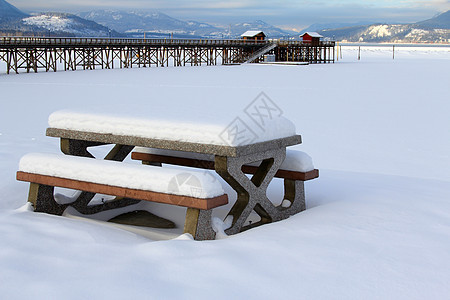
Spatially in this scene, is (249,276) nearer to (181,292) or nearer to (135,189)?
(181,292)

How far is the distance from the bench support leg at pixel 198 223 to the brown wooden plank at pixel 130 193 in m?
0.12

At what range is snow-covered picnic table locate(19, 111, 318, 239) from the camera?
4.83 meters

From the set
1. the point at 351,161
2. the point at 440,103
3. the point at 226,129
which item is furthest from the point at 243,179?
the point at 440,103

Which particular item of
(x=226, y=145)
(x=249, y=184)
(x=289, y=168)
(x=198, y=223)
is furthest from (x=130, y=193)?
(x=289, y=168)

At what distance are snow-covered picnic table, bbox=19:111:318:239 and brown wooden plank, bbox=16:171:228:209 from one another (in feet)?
1.40

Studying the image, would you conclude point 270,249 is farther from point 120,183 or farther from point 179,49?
point 179,49

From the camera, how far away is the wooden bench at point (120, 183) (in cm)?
457

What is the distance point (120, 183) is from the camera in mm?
4902

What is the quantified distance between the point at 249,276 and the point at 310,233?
3.53 feet

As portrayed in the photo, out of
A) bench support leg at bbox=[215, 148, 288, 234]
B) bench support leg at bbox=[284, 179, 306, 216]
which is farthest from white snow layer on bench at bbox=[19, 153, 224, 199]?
bench support leg at bbox=[284, 179, 306, 216]

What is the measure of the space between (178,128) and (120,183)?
0.66 metres

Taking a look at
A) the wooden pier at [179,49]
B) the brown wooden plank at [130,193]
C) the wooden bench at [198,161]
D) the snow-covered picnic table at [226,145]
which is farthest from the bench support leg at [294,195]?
the wooden pier at [179,49]

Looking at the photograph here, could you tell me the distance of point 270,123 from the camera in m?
5.21

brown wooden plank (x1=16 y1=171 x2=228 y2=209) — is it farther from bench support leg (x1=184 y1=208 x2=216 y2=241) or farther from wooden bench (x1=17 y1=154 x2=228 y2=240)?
bench support leg (x1=184 y1=208 x2=216 y2=241)
